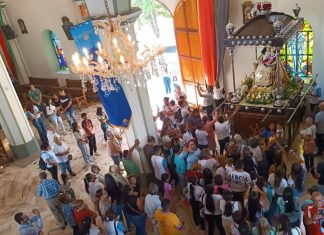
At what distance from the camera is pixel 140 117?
7.12 m

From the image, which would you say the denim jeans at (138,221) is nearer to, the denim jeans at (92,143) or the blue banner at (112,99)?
the blue banner at (112,99)

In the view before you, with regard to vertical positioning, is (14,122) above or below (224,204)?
below

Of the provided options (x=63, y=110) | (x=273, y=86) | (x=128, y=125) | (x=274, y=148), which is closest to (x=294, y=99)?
(x=273, y=86)

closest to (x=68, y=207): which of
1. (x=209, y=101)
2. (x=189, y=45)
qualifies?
(x=209, y=101)

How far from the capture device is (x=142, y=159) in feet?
24.2

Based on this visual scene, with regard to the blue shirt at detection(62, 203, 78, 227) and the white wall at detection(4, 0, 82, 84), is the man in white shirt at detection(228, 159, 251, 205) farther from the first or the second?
the white wall at detection(4, 0, 82, 84)

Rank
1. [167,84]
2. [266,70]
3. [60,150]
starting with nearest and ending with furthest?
[60,150], [266,70], [167,84]

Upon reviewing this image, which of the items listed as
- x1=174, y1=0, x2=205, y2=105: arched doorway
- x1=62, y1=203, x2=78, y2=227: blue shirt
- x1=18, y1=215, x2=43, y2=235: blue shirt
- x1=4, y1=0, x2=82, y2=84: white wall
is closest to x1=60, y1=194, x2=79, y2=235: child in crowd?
x1=62, y1=203, x2=78, y2=227: blue shirt

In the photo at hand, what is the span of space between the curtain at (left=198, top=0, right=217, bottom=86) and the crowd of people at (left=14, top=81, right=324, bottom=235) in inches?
79.5

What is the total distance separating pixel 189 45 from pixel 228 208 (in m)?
6.52

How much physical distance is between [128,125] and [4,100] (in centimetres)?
434

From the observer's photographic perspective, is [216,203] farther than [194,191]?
No

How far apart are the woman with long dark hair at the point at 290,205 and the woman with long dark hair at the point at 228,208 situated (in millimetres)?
608

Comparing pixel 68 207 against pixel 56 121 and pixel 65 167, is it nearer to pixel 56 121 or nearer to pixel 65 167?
pixel 65 167
